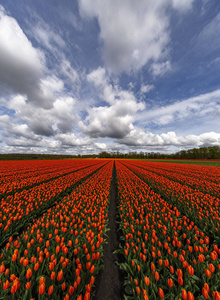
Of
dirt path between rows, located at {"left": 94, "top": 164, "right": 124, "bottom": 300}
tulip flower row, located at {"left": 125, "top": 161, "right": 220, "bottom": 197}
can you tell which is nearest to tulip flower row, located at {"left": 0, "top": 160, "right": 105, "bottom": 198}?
dirt path between rows, located at {"left": 94, "top": 164, "right": 124, "bottom": 300}

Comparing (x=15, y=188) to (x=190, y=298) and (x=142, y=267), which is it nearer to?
(x=142, y=267)

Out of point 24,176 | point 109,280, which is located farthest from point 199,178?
point 24,176

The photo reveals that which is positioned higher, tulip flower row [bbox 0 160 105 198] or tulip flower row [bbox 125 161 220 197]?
tulip flower row [bbox 0 160 105 198]

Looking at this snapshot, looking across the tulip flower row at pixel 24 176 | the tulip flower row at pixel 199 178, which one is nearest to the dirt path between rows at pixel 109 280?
the tulip flower row at pixel 24 176

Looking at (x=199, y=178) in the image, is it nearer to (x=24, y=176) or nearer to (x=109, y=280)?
(x=109, y=280)

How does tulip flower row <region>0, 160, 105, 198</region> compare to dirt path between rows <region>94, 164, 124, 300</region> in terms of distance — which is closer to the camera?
dirt path between rows <region>94, 164, 124, 300</region>

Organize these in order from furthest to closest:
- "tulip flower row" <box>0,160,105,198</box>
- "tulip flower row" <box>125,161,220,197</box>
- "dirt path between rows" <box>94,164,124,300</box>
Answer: "tulip flower row" <box>125,161,220,197</box> → "tulip flower row" <box>0,160,105,198</box> → "dirt path between rows" <box>94,164,124,300</box>

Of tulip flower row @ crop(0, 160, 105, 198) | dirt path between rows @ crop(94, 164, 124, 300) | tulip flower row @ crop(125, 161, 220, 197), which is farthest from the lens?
tulip flower row @ crop(125, 161, 220, 197)

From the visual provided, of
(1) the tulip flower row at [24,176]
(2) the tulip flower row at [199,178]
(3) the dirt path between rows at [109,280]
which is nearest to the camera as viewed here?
(3) the dirt path between rows at [109,280]

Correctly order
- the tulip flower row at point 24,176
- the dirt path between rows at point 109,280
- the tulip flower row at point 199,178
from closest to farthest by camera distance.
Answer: the dirt path between rows at point 109,280, the tulip flower row at point 24,176, the tulip flower row at point 199,178

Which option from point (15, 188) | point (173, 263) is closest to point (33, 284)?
point (173, 263)

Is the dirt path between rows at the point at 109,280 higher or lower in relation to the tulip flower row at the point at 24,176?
lower

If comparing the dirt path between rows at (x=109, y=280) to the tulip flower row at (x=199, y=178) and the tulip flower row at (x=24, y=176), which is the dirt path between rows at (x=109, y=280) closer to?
the tulip flower row at (x=24, y=176)

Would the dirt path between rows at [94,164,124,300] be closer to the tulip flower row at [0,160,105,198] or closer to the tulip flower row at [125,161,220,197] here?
the tulip flower row at [0,160,105,198]
